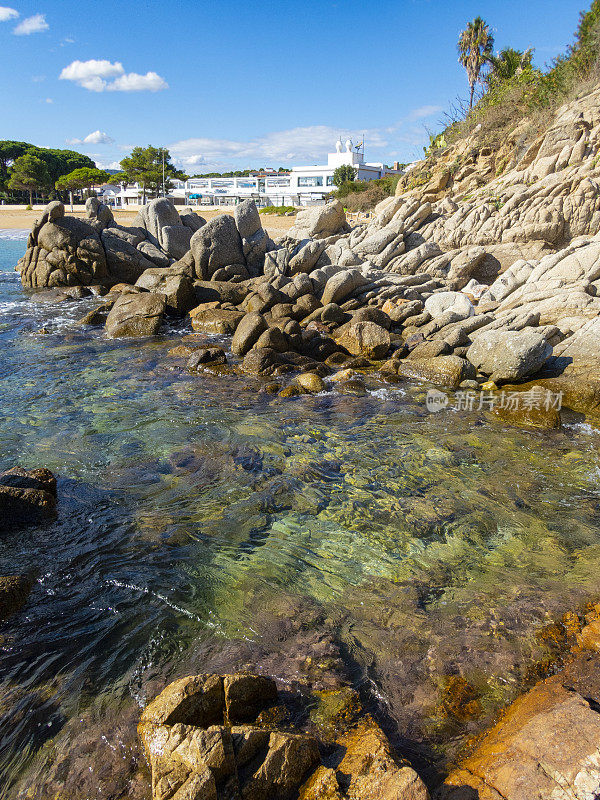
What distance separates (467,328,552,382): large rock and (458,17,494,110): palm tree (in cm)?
4445

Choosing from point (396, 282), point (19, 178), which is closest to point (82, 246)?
point (396, 282)

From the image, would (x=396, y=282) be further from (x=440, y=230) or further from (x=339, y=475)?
(x=339, y=475)

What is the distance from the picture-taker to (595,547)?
19.3ft

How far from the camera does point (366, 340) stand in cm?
1405

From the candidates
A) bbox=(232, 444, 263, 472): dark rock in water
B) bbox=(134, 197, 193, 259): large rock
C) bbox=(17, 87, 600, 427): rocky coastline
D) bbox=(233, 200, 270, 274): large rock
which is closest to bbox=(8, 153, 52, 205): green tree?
bbox=(17, 87, 600, 427): rocky coastline

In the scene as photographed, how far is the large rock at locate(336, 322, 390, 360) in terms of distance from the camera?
13914 millimetres

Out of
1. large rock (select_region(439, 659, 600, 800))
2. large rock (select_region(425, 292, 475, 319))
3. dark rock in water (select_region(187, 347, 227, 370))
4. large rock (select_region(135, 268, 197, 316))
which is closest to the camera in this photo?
large rock (select_region(439, 659, 600, 800))

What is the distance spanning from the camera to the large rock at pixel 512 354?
443 inches

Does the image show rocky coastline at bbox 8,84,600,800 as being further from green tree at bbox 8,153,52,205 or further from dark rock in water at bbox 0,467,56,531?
green tree at bbox 8,153,52,205

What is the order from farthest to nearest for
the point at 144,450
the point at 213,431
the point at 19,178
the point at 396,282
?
the point at 19,178 < the point at 396,282 < the point at 213,431 < the point at 144,450

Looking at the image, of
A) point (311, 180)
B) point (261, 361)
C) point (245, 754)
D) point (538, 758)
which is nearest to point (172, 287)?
point (261, 361)

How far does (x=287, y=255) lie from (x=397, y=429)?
1195 centimetres

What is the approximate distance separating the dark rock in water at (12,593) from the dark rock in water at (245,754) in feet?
6.74

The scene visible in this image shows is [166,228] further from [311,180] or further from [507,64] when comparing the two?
[311,180]
